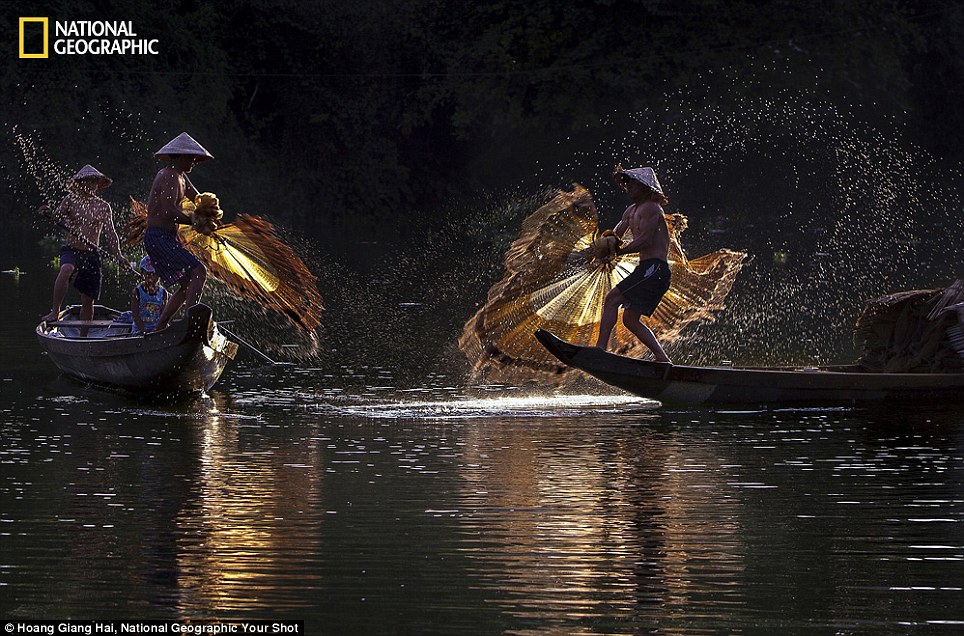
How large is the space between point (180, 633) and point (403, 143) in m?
46.7

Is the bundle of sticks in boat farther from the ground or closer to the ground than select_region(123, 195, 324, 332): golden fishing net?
closer to the ground

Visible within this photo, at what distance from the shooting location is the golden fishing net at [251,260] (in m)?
16.0

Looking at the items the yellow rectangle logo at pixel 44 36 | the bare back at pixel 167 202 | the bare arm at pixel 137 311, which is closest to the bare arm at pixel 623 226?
the bare back at pixel 167 202

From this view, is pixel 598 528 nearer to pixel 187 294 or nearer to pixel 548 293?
pixel 548 293

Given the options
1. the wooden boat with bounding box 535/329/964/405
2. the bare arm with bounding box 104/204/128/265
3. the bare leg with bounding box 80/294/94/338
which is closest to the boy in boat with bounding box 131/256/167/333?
the bare arm with bounding box 104/204/128/265

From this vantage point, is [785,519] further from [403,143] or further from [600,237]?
[403,143]

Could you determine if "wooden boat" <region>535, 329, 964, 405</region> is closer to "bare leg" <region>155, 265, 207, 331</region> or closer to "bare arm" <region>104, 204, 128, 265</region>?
"bare leg" <region>155, 265, 207, 331</region>

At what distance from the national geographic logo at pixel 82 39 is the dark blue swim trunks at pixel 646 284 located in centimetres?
3291

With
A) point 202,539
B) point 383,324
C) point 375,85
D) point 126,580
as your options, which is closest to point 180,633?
point 126,580

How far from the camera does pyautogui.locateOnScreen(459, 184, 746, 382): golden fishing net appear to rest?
15734 mm

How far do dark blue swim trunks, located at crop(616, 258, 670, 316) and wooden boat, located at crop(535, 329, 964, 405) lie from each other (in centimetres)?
57

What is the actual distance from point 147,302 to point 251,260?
155 cm

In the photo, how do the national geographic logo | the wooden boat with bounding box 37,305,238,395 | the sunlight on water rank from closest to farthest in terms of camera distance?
the sunlight on water < the wooden boat with bounding box 37,305,238,395 < the national geographic logo

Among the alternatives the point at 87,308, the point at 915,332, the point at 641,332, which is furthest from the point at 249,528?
the point at 87,308
